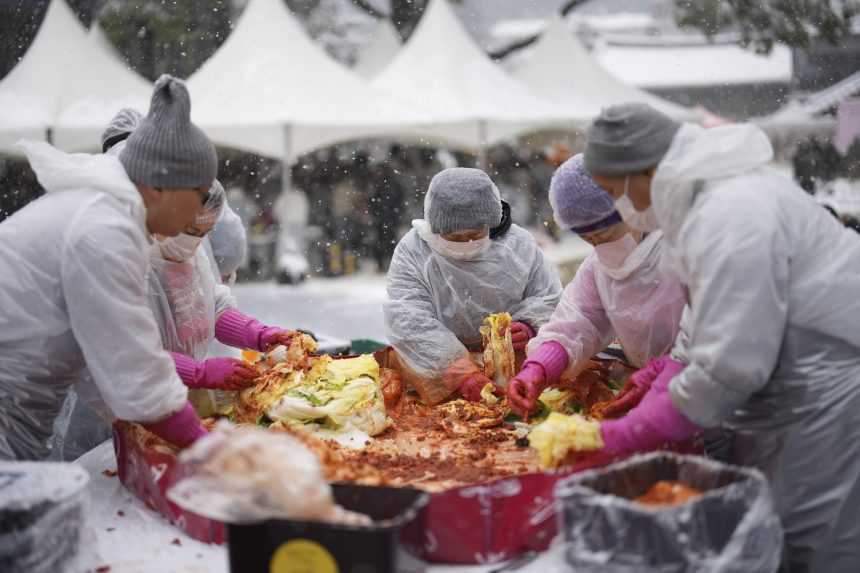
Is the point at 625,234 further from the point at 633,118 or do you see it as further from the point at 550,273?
the point at 550,273

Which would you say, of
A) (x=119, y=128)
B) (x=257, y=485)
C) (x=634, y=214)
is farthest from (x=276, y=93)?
(x=257, y=485)

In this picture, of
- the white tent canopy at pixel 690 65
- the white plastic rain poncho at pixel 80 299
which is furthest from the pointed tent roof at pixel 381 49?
the white plastic rain poncho at pixel 80 299

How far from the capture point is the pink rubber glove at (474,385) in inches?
122

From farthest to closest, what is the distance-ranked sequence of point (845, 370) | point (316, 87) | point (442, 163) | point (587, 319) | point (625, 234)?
point (442, 163) < point (316, 87) < point (587, 319) < point (625, 234) < point (845, 370)

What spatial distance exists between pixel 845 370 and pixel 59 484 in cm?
176

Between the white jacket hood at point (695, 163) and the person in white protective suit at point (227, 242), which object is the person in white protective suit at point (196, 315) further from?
the white jacket hood at point (695, 163)

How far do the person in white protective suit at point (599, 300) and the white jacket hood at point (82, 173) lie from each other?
118 cm

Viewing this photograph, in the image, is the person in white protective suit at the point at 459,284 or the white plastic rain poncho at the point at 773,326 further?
the person in white protective suit at the point at 459,284

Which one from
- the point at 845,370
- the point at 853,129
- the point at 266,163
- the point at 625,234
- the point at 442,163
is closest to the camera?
the point at 845,370

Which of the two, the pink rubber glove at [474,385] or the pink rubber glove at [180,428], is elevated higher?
the pink rubber glove at [180,428]

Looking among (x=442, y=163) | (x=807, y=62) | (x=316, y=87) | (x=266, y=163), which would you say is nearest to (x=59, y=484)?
(x=807, y=62)

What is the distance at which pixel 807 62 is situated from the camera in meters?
7.77

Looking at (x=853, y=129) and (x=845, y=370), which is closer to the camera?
(x=845, y=370)

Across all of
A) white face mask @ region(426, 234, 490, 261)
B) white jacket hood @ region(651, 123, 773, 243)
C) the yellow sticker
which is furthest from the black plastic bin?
white face mask @ region(426, 234, 490, 261)
